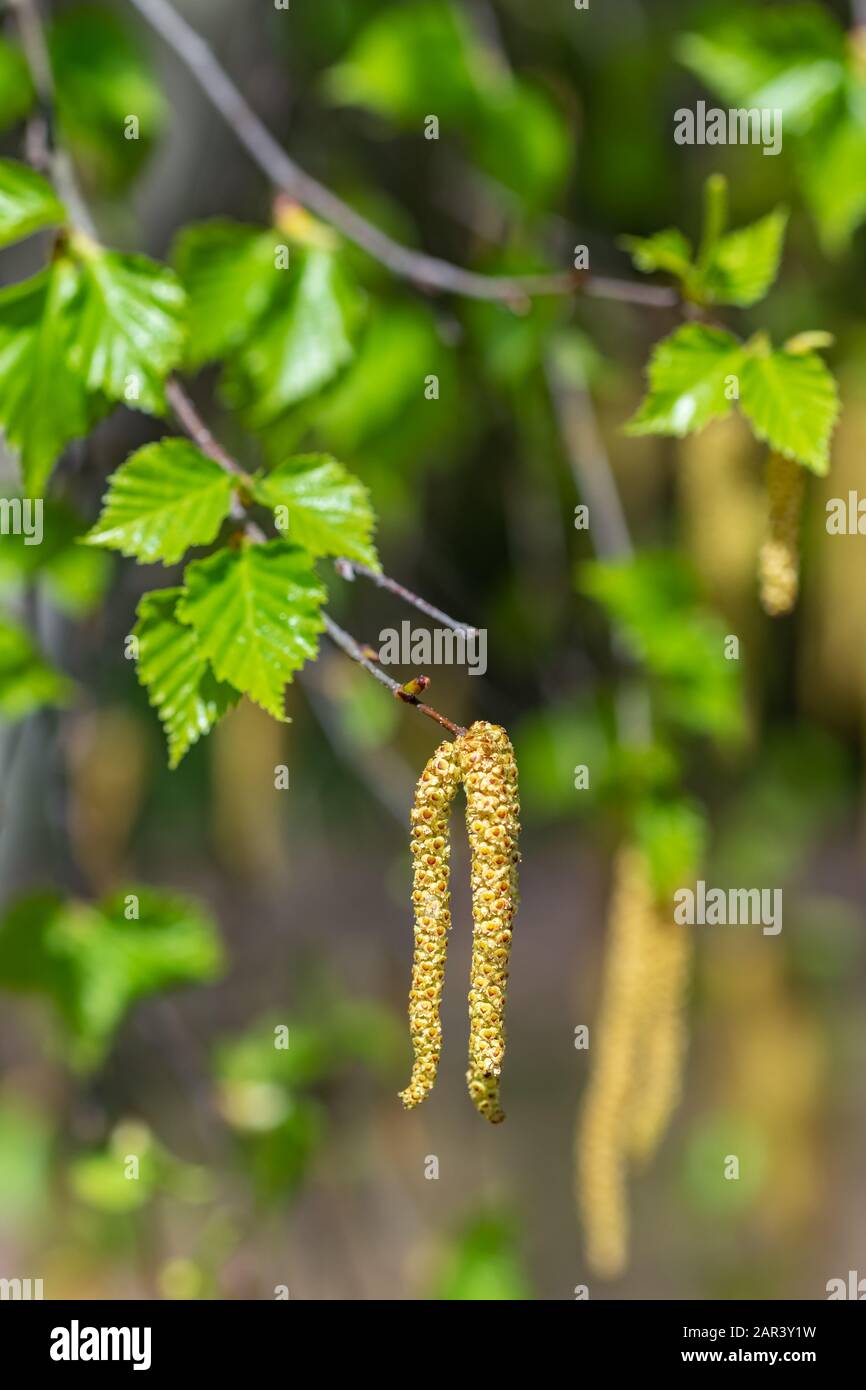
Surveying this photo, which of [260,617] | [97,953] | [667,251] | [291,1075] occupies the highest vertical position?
[667,251]

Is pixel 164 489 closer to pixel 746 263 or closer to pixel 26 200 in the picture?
pixel 26 200

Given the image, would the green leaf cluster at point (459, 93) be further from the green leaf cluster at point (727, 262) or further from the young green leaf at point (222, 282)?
the green leaf cluster at point (727, 262)

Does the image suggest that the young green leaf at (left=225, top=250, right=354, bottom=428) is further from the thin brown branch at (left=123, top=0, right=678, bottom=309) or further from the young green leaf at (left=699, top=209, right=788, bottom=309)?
the young green leaf at (left=699, top=209, right=788, bottom=309)

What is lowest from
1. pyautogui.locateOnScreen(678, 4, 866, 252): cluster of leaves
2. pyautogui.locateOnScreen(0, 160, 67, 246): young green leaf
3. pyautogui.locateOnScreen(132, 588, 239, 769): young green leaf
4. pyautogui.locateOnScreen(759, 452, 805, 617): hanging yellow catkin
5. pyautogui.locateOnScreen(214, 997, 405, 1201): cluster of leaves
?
pyautogui.locateOnScreen(214, 997, 405, 1201): cluster of leaves

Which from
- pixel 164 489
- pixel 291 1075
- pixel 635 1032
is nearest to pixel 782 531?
pixel 164 489

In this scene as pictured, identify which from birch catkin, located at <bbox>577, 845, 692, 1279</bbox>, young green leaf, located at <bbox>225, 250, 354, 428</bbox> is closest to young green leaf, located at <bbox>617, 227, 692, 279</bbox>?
young green leaf, located at <bbox>225, 250, 354, 428</bbox>
